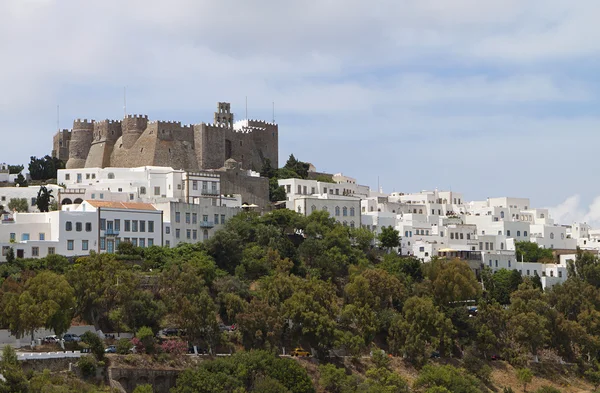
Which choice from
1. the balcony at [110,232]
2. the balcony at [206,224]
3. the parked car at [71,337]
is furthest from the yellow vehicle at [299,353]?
the balcony at [206,224]

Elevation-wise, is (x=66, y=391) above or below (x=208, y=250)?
below

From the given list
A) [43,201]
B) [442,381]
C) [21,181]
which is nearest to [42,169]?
[21,181]

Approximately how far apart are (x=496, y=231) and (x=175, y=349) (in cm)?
4459

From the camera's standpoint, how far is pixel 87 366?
182 feet

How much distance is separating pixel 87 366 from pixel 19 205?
1195 inches

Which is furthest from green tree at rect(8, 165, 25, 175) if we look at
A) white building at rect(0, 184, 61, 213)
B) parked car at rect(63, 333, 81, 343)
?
parked car at rect(63, 333, 81, 343)

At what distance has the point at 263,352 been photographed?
60.1 metres

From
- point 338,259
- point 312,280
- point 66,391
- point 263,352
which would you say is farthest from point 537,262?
point 66,391

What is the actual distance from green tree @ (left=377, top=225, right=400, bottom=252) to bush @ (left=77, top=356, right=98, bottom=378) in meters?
35.0

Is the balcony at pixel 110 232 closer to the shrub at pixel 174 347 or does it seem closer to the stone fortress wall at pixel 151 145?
the shrub at pixel 174 347

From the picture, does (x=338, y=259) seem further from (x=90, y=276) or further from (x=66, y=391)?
(x=66, y=391)

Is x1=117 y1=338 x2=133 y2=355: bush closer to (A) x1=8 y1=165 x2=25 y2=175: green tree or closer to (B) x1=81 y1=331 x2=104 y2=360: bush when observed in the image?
(B) x1=81 y1=331 x2=104 y2=360: bush

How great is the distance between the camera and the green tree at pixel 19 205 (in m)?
82.8

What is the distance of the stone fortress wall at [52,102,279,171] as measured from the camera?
95.6 metres
